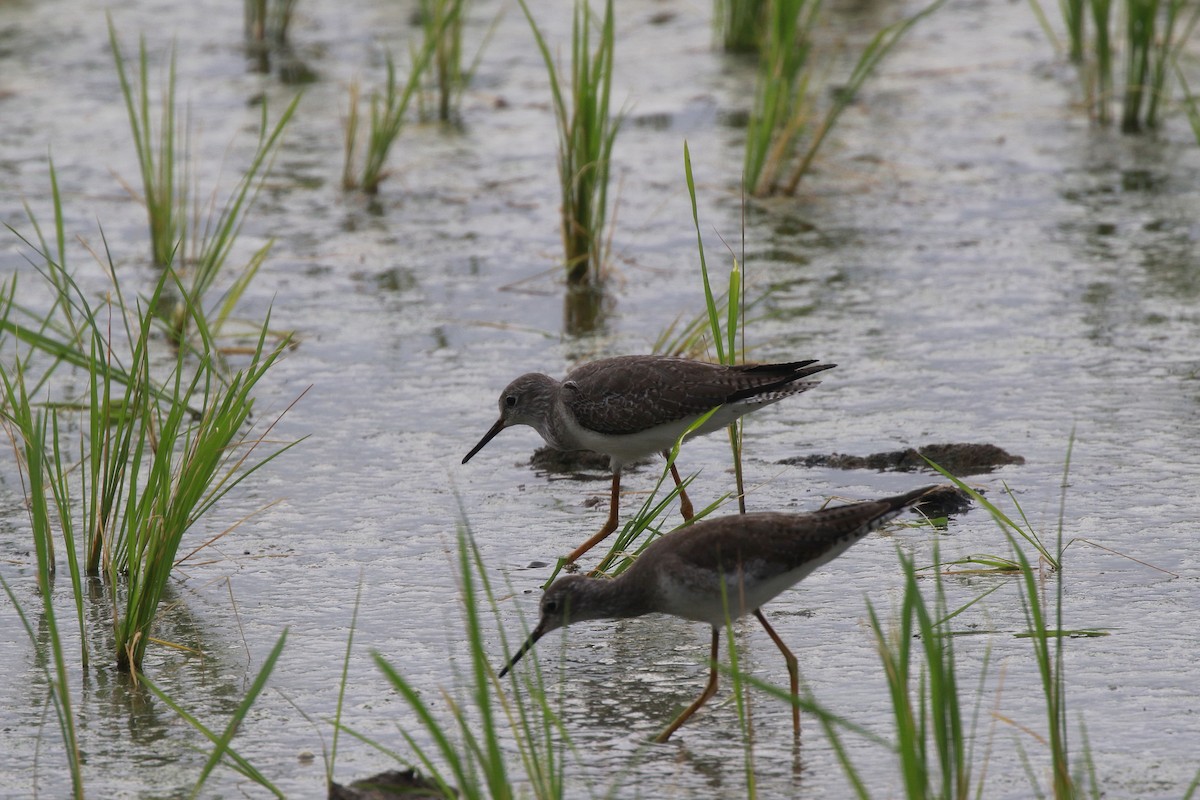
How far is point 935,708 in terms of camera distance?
3.16 m

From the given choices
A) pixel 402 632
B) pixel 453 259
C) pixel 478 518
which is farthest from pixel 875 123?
pixel 402 632

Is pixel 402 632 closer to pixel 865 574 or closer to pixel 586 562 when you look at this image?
pixel 586 562

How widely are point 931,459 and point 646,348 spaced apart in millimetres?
Result: 1748

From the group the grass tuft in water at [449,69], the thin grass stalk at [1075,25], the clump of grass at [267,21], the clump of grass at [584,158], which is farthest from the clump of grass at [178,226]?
the thin grass stalk at [1075,25]

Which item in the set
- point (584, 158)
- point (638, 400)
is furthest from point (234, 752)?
point (584, 158)

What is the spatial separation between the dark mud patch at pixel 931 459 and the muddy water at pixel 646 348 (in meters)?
0.09

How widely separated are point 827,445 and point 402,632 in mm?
2156

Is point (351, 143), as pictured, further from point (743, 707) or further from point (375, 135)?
point (743, 707)

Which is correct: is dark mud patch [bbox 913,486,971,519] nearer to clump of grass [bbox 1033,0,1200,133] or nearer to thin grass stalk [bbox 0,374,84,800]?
thin grass stalk [bbox 0,374,84,800]

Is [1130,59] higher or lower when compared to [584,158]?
higher

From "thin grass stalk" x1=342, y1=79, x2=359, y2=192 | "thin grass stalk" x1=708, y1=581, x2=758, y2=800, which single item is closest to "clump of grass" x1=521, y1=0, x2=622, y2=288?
"thin grass stalk" x1=342, y1=79, x2=359, y2=192

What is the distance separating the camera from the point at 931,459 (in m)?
5.98

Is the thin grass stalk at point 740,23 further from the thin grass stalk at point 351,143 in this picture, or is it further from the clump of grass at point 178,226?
the clump of grass at point 178,226

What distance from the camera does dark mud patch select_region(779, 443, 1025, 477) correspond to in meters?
5.89
